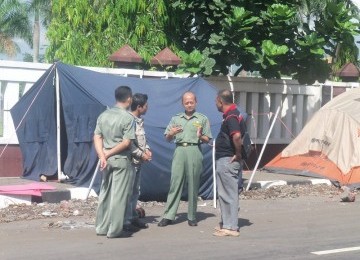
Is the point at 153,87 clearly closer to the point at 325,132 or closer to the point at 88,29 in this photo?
the point at 325,132

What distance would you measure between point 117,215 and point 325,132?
782 centimetres

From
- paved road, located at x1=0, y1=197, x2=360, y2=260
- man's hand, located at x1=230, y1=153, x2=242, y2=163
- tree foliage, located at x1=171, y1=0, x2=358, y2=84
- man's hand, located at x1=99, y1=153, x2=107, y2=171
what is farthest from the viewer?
tree foliage, located at x1=171, y1=0, x2=358, y2=84

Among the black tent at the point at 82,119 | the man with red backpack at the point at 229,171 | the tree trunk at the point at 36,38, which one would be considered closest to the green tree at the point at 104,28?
the black tent at the point at 82,119

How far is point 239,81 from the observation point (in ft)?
61.7

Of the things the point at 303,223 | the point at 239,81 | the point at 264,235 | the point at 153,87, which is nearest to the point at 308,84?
the point at 239,81

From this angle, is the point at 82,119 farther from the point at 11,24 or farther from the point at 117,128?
the point at 11,24

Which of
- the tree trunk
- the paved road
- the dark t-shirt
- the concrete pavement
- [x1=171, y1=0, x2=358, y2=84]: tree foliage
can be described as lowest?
the paved road

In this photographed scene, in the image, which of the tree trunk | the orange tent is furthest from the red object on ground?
the tree trunk

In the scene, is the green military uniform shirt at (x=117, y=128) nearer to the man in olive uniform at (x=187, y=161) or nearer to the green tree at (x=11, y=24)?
the man in olive uniform at (x=187, y=161)

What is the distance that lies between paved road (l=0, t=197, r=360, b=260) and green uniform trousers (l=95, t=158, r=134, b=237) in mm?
205

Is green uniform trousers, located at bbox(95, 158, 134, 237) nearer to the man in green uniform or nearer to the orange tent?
the man in green uniform

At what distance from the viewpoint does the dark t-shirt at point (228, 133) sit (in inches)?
433

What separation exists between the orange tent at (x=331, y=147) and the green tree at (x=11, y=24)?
4561cm

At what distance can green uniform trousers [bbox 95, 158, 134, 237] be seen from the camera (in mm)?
10602
